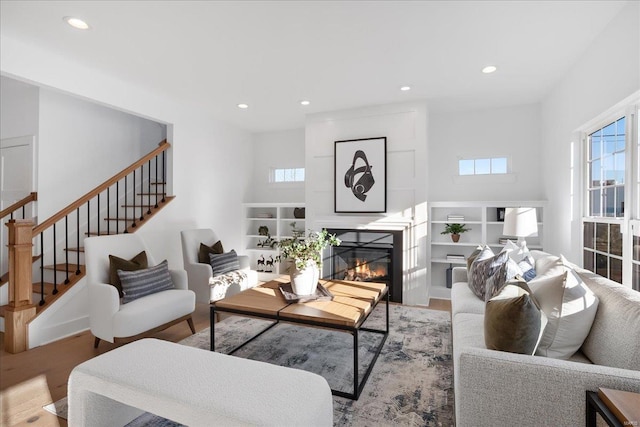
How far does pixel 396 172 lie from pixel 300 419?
363 cm

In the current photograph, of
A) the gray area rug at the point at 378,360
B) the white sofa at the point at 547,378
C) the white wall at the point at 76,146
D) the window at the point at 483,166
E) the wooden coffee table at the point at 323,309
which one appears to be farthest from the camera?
the window at the point at 483,166

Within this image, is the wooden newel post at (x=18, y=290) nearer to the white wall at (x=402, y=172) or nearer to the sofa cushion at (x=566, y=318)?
the white wall at (x=402, y=172)

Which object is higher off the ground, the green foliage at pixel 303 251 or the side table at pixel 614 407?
the green foliage at pixel 303 251

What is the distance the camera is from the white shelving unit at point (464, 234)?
168 inches

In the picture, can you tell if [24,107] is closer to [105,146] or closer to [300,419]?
[105,146]

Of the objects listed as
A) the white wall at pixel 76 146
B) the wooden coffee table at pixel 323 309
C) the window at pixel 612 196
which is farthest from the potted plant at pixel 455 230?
the white wall at pixel 76 146

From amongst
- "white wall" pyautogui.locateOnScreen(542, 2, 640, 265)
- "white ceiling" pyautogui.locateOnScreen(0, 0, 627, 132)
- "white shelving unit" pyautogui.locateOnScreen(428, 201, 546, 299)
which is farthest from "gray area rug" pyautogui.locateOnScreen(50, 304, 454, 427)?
"white ceiling" pyautogui.locateOnScreen(0, 0, 627, 132)

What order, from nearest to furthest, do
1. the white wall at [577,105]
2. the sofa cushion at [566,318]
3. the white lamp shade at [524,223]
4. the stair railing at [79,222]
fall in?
1. the sofa cushion at [566,318]
2. the white wall at [577,105]
3. the white lamp shade at [524,223]
4. the stair railing at [79,222]

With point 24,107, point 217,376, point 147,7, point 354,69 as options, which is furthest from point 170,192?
point 217,376

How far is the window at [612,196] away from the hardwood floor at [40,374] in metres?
3.73

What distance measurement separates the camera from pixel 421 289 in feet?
14.1

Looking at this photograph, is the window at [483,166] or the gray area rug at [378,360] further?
the window at [483,166]

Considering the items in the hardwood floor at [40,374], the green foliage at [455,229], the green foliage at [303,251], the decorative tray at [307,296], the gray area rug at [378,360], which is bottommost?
the hardwood floor at [40,374]

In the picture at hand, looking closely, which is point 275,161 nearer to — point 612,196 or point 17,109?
point 17,109
